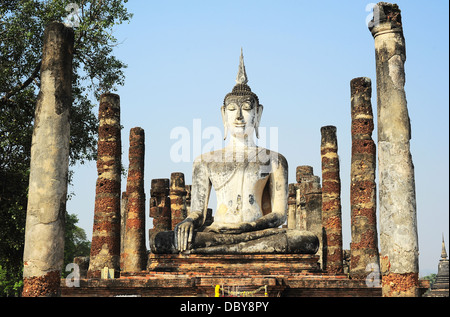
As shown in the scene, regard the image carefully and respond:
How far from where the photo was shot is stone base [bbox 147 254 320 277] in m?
10.9

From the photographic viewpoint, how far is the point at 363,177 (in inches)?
540

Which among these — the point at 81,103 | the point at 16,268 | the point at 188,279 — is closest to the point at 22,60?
the point at 81,103

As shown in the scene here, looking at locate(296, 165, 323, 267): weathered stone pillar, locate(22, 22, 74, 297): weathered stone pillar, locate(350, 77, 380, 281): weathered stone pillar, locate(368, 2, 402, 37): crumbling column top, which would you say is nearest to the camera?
locate(22, 22, 74, 297): weathered stone pillar

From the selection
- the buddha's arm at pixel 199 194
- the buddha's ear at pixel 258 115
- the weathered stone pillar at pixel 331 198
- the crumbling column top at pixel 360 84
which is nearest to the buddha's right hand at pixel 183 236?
the buddha's arm at pixel 199 194

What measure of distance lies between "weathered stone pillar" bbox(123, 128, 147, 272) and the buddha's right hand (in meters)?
5.83

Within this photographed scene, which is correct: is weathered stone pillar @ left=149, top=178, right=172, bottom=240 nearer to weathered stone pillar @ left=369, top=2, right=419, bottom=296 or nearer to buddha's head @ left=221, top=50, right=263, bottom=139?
buddha's head @ left=221, top=50, right=263, bottom=139

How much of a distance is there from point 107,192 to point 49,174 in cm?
585

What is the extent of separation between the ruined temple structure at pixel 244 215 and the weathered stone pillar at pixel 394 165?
0.01 m

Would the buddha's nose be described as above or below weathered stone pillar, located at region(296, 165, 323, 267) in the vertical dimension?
above

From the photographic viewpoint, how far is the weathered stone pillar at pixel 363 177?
1371 cm

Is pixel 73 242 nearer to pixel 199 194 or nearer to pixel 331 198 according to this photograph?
pixel 331 198

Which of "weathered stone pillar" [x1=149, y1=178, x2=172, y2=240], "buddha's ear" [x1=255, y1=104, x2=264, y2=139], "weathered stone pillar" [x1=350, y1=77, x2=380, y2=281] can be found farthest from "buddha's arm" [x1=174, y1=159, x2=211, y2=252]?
"weathered stone pillar" [x1=149, y1=178, x2=172, y2=240]
